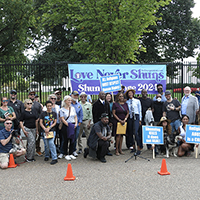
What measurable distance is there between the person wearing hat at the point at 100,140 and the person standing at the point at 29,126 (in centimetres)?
169

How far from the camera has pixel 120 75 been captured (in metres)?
11.1

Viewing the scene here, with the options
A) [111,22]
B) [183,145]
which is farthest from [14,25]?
[183,145]

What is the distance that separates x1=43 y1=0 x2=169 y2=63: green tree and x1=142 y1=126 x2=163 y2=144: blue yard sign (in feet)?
26.3

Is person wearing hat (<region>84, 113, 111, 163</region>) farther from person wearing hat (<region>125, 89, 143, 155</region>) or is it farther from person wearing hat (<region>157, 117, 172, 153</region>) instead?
person wearing hat (<region>157, 117, 172, 153</region>)

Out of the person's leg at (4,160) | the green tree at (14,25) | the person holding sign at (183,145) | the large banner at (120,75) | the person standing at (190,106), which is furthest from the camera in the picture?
the green tree at (14,25)

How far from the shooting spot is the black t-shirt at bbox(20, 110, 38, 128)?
743cm

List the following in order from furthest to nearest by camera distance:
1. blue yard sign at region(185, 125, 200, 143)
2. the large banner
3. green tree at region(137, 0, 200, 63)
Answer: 1. green tree at region(137, 0, 200, 63)
2. the large banner
3. blue yard sign at region(185, 125, 200, 143)

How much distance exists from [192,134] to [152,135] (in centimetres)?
121

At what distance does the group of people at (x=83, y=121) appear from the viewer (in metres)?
7.28

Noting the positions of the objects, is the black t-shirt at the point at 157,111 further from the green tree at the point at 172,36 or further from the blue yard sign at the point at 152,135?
the green tree at the point at 172,36

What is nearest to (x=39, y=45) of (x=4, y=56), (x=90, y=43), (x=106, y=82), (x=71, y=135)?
(x=4, y=56)

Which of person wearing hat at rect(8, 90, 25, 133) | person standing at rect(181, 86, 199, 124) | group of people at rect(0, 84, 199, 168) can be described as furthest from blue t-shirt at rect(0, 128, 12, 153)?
person standing at rect(181, 86, 199, 124)

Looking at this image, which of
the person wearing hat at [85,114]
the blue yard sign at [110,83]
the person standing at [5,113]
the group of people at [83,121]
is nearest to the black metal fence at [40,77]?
the blue yard sign at [110,83]

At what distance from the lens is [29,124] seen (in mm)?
7504
